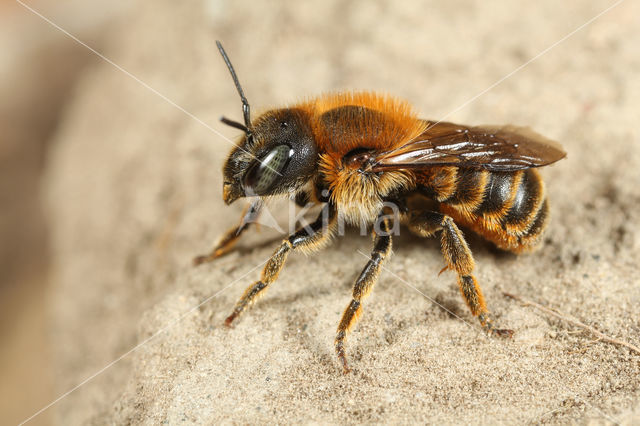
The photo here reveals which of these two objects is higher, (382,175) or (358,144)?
(358,144)

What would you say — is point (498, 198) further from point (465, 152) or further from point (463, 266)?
point (463, 266)

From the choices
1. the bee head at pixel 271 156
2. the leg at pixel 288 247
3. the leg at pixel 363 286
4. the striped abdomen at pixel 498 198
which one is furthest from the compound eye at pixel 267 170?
the striped abdomen at pixel 498 198

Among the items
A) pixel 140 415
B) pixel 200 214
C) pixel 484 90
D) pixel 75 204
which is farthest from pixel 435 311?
pixel 75 204

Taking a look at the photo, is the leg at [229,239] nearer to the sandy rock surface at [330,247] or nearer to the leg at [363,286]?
the sandy rock surface at [330,247]

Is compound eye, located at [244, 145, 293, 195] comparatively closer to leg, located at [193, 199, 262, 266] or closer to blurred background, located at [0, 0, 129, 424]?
leg, located at [193, 199, 262, 266]

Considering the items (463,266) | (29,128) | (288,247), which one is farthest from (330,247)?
(29,128)

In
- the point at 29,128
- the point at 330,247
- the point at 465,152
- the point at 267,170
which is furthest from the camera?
the point at 29,128
